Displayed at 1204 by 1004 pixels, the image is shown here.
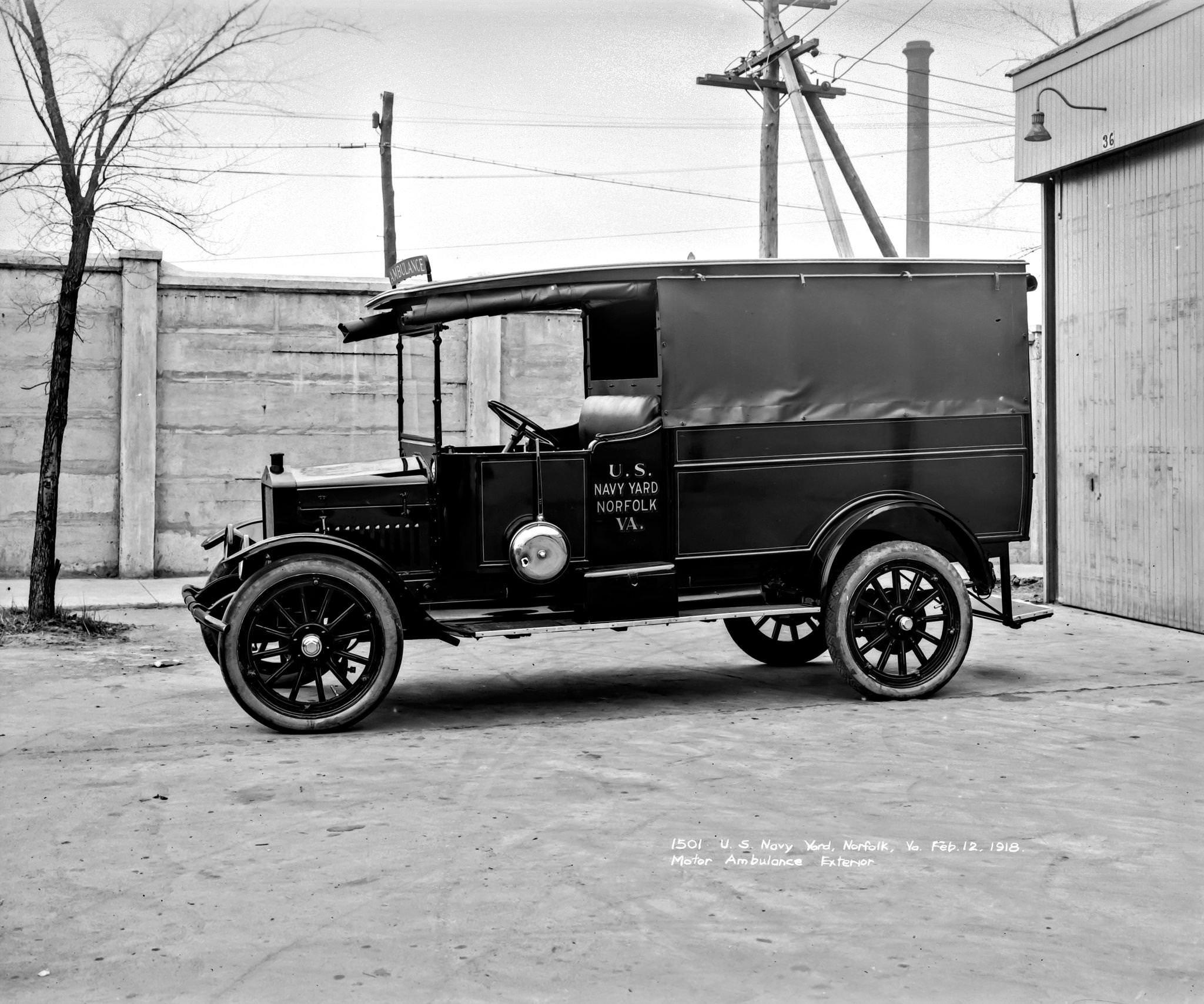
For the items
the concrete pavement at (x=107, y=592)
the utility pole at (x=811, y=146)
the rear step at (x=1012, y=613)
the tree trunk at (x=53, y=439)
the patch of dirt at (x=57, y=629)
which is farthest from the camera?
the utility pole at (x=811, y=146)

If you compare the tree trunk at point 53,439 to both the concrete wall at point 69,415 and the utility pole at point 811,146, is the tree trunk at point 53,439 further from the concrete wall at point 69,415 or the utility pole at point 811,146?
the utility pole at point 811,146

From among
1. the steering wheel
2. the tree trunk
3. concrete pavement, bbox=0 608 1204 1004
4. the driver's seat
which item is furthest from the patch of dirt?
the driver's seat

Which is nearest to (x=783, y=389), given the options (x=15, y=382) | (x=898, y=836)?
(x=898, y=836)

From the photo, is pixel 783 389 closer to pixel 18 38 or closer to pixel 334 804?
pixel 334 804

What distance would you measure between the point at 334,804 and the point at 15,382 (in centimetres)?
953

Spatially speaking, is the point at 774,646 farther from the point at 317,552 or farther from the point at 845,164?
the point at 845,164

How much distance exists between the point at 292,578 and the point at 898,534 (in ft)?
11.1

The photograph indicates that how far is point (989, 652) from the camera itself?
365 inches

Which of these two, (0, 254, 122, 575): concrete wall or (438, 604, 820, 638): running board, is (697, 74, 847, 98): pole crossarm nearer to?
(0, 254, 122, 575): concrete wall

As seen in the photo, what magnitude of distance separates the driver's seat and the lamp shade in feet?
16.1

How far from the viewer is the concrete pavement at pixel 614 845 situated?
3.68 m

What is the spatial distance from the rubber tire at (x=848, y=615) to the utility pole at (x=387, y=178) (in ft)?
66.9

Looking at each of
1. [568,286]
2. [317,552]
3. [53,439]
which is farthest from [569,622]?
[53,439]

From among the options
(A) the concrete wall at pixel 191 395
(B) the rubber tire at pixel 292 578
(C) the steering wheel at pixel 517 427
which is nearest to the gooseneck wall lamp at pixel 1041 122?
(A) the concrete wall at pixel 191 395
